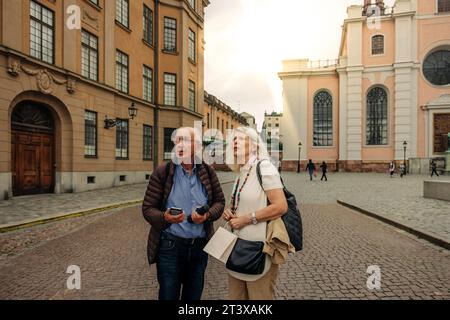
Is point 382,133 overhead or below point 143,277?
overhead

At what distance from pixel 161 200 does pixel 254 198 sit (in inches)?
32.1

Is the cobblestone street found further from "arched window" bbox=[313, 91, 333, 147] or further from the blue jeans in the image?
"arched window" bbox=[313, 91, 333, 147]

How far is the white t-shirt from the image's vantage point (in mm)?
2500

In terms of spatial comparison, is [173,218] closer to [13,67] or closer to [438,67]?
[13,67]

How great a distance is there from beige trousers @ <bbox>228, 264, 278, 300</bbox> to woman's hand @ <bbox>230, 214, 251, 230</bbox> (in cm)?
42

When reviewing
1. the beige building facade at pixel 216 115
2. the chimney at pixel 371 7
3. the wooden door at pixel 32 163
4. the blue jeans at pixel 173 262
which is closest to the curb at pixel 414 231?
the blue jeans at pixel 173 262

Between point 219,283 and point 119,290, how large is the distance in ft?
4.15

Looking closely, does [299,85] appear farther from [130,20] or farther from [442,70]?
[130,20]

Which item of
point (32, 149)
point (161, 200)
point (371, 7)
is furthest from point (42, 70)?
point (371, 7)

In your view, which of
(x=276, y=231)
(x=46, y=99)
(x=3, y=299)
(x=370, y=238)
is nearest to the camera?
(x=276, y=231)

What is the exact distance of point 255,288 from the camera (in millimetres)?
2512

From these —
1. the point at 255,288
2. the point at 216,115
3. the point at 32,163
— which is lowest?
the point at 255,288

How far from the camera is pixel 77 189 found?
50.7 ft

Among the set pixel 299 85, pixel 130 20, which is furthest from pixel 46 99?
pixel 299 85
